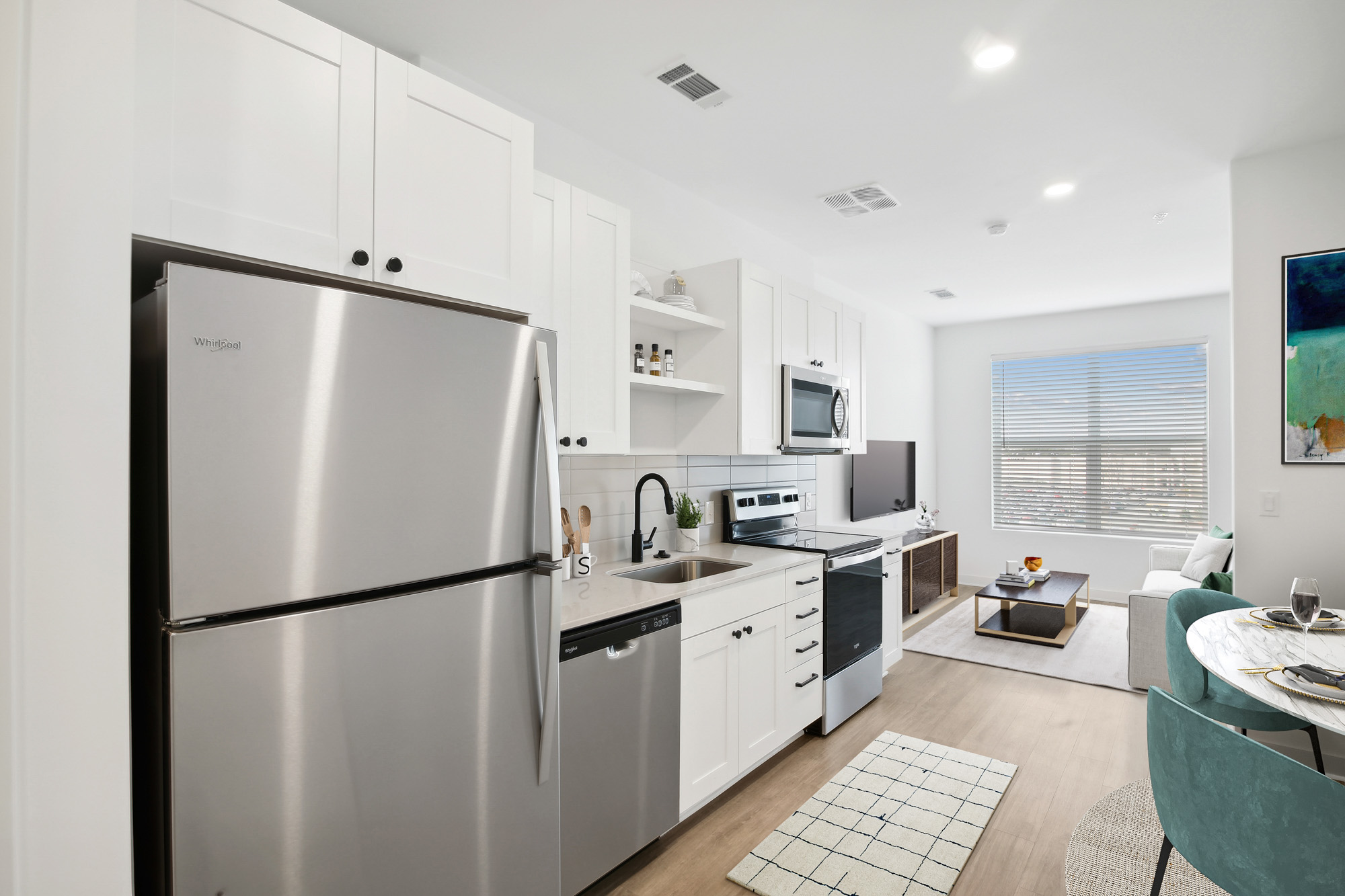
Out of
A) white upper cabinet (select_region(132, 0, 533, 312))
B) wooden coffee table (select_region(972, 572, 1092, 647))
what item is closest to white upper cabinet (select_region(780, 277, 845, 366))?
white upper cabinet (select_region(132, 0, 533, 312))

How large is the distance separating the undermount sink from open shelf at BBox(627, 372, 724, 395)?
76 centimetres

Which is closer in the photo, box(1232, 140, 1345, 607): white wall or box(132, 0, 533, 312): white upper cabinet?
box(132, 0, 533, 312): white upper cabinet

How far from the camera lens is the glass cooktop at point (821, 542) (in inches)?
124

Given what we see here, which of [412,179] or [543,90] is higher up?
[543,90]

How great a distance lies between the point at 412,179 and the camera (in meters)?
1.54

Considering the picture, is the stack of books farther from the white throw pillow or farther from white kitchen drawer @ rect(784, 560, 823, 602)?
white kitchen drawer @ rect(784, 560, 823, 602)

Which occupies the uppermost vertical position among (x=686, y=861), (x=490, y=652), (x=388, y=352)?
(x=388, y=352)

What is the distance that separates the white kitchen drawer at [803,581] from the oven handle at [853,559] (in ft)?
0.26

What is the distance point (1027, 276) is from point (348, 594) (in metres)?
5.24

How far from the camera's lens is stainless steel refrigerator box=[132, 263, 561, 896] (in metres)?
1.08

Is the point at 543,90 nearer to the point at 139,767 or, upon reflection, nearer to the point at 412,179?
the point at 412,179

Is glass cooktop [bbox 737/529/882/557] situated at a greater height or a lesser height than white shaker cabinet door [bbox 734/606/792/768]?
greater

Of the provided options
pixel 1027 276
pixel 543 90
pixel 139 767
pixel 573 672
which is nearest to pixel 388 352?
pixel 139 767

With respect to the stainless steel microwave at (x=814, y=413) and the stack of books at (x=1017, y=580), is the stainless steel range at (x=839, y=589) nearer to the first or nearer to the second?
the stainless steel microwave at (x=814, y=413)
